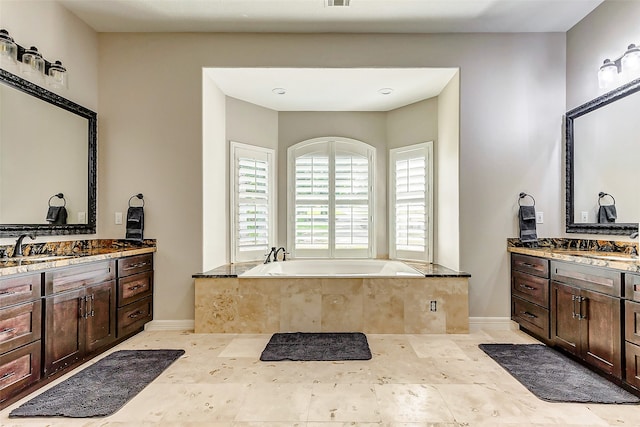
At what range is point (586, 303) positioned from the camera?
2.46 meters

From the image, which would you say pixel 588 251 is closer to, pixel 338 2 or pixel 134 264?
pixel 338 2

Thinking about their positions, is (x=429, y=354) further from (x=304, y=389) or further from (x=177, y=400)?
(x=177, y=400)

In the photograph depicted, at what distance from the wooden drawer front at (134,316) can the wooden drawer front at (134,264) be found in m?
0.29

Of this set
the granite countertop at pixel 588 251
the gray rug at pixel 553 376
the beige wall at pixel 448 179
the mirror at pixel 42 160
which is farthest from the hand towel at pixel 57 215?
the granite countertop at pixel 588 251

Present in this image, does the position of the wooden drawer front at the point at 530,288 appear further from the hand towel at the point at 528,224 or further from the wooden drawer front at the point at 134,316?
the wooden drawer front at the point at 134,316

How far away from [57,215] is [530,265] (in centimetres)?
410

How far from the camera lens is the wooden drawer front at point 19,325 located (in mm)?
1921

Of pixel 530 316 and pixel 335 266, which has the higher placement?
pixel 335 266

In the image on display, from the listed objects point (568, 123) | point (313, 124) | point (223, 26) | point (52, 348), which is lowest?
point (52, 348)

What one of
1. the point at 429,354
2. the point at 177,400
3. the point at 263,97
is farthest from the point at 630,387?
the point at 263,97

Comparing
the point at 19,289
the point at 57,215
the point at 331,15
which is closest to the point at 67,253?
the point at 57,215

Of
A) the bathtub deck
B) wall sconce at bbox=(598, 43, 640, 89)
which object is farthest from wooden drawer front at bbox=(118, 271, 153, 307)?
wall sconce at bbox=(598, 43, 640, 89)

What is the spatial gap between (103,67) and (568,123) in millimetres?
4510

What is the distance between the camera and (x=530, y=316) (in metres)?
3.09
